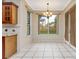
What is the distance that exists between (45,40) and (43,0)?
5.66 m

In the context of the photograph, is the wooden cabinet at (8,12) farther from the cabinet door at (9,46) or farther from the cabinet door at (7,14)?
the cabinet door at (9,46)

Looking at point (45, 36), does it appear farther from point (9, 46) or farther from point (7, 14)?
point (9, 46)

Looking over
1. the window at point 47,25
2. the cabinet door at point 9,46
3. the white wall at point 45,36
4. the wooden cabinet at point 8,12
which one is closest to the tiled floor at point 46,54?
the cabinet door at point 9,46

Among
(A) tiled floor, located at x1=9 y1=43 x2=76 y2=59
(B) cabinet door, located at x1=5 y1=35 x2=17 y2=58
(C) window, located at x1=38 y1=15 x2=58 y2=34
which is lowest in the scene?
(A) tiled floor, located at x1=9 y1=43 x2=76 y2=59

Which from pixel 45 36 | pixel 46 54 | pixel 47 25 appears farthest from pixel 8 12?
pixel 47 25

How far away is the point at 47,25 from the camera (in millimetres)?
14312

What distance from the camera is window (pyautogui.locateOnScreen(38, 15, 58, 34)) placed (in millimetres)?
14180

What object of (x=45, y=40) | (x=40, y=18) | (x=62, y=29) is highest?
(x=40, y=18)

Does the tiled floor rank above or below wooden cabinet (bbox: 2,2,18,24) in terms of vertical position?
below

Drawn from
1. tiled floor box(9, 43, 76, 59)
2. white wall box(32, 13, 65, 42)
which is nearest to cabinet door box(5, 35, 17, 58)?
tiled floor box(9, 43, 76, 59)

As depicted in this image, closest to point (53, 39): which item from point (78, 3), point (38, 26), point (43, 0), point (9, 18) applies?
point (38, 26)

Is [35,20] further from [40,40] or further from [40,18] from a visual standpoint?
[40,40]

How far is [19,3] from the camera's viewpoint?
7.78 meters

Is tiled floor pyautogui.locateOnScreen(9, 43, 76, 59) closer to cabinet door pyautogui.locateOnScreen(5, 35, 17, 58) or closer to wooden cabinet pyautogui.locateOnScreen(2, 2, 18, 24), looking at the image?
Result: cabinet door pyautogui.locateOnScreen(5, 35, 17, 58)
